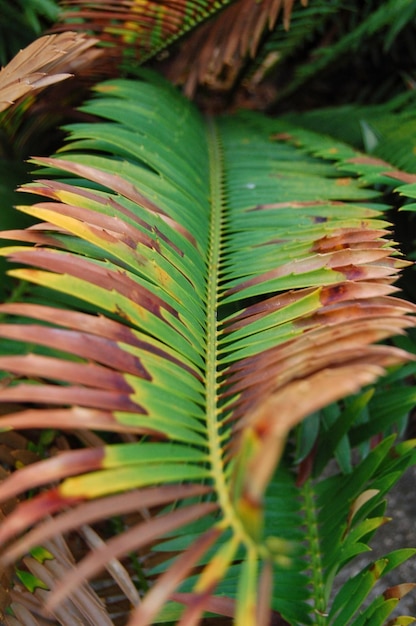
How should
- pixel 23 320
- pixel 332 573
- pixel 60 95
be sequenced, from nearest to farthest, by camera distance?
pixel 332 573 → pixel 23 320 → pixel 60 95

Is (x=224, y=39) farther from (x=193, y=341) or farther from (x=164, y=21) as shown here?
(x=193, y=341)

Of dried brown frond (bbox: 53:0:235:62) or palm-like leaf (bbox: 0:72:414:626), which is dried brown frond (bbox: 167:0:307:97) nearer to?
dried brown frond (bbox: 53:0:235:62)

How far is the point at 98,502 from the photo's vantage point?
0.32 meters

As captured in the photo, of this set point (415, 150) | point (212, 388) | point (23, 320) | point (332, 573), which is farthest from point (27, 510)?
point (415, 150)

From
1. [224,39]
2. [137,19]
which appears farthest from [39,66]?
[224,39]

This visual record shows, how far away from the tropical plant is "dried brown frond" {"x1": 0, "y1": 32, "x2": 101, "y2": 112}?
86 mm

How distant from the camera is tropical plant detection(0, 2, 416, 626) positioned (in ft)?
1.06

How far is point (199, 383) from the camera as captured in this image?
494mm

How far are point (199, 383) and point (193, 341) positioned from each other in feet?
0.21

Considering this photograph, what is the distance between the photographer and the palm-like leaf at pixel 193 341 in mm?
313

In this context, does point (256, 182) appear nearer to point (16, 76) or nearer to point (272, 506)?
point (16, 76)

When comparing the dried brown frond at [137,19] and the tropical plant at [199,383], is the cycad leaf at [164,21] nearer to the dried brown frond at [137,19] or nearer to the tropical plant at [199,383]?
the dried brown frond at [137,19]

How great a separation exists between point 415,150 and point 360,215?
0.25 meters

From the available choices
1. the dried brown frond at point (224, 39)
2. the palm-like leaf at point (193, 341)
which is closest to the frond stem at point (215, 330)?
the palm-like leaf at point (193, 341)
